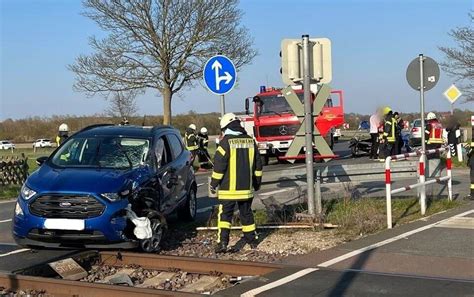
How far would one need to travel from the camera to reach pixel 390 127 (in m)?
21.4

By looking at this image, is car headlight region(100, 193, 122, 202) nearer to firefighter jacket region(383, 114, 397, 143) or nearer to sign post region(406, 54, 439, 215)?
sign post region(406, 54, 439, 215)

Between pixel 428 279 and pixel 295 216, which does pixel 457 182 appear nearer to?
pixel 295 216

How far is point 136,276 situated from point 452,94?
18.1 metres

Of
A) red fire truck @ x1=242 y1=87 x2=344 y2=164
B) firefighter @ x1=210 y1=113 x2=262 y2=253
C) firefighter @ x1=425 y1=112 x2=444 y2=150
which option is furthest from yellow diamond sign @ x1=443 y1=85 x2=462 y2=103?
firefighter @ x1=210 y1=113 x2=262 y2=253

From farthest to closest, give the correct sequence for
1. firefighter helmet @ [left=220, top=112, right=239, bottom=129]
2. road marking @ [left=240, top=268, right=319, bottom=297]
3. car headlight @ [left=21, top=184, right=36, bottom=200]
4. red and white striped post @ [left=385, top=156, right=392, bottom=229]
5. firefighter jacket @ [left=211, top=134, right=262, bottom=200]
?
red and white striped post @ [left=385, top=156, right=392, bottom=229] < firefighter helmet @ [left=220, top=112, right=239, bottom=129] < firefighter jacket @ [left=211, top=134, right=262, bottom=200] < car headlight @ [left=21, top=184, right=36, bottom=200] < road marking @ [left=240, top=268, right=319, bottom=297]

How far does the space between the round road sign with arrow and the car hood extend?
625cm

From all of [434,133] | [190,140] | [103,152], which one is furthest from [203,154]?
[103,152]

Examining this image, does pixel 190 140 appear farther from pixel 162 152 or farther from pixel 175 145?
pixel 162 152

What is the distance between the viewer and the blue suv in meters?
7.71

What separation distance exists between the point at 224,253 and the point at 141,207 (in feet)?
4.40

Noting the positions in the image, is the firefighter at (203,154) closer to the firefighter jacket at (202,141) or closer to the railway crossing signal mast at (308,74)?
→ the firefighter jacket at (202,141)

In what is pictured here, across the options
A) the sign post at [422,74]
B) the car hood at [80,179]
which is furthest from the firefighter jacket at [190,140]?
the car hood at [80,179]

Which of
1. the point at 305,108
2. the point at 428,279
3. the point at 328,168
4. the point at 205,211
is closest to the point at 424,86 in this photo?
the point at 328,168

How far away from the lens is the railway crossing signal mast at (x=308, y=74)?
9.68m
